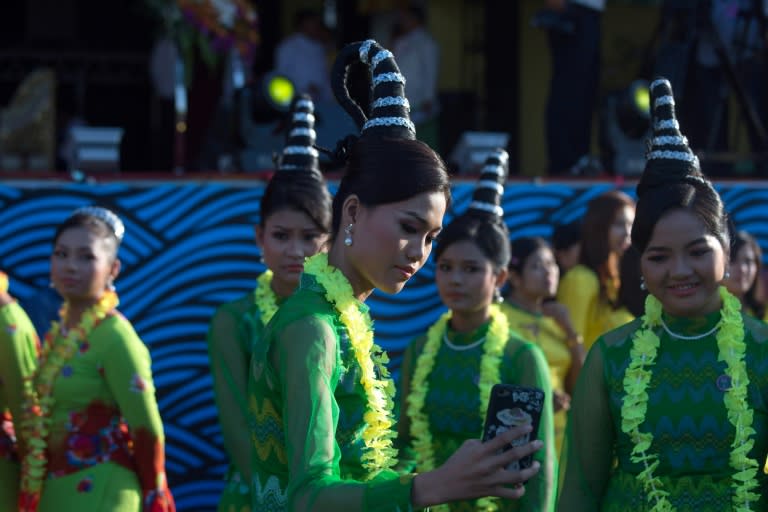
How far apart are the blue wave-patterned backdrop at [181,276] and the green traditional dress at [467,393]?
1887 millimetres

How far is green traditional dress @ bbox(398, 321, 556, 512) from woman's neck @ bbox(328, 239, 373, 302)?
6.33ft

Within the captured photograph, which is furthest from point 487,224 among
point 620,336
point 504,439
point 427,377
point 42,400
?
point 504,439

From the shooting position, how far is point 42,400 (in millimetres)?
5188

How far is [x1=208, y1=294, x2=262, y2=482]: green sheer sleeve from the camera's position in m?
5.04

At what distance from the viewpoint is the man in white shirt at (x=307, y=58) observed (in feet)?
31.6

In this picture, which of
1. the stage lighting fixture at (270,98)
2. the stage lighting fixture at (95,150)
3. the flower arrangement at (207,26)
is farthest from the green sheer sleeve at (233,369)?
the flower arrangement at (207,26)

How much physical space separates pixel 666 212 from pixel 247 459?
193 centimetres

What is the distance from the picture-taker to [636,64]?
11.5m

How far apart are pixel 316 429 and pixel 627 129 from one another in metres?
5.94

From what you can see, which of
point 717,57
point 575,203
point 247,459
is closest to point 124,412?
point 247,459

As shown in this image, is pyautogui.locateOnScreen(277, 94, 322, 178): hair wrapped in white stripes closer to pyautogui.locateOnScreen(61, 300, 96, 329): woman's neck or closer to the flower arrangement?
pyautogui.locateOnScreen(61, 300, 96, 329): woman's neck

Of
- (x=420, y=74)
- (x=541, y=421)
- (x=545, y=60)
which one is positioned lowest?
(x=541, y=421)

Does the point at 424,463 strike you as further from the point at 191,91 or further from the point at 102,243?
the point at 191,91

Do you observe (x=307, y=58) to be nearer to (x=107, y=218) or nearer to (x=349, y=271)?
(x=107, y=218)
